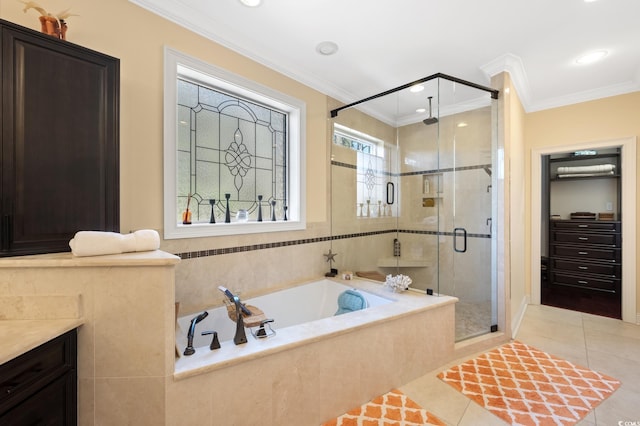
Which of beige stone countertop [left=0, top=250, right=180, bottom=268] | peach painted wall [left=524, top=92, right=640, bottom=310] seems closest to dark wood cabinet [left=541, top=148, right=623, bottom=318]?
peach painted wall [left=524, top=92, right=640, bottom=310]

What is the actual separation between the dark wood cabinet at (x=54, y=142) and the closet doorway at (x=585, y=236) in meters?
4.51

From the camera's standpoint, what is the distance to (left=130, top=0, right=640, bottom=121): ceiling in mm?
1907

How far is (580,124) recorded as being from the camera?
3.33m

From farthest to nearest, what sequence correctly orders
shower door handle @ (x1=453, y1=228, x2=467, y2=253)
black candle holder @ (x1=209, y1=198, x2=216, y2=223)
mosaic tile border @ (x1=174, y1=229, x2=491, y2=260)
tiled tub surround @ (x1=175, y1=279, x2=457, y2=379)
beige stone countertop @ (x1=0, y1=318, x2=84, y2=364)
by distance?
shower door handle @ (x1=453, y1=228, x2=467, y2=253) → black candle holder @ (x1=209, y1=198, x2=216, y2=223) → mosaic tile border @ (x1=174, y1=229, x2=491, y2=260) → tiled tub surround @ (x1=175, y1=279, x2=457, y2=379) → beige stone countertop @ (x1=0, y1=318, x2=84, y2=364)

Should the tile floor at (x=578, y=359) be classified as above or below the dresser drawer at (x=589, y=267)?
below

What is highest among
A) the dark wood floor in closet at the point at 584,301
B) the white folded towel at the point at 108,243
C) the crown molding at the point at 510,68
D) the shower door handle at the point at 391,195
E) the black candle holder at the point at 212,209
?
the crown molding at the point at 510,68

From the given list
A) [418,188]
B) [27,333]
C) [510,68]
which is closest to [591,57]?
[510,68]

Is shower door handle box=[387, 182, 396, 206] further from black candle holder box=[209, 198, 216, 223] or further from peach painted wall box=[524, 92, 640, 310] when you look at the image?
black candle holder box=[209, 198, 216, 223]

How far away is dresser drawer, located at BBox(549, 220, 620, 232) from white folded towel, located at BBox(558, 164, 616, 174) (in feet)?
2.58

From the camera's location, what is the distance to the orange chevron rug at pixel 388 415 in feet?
5.36

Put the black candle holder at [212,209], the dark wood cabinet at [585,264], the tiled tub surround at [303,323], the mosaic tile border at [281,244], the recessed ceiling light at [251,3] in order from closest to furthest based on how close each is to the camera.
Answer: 1. the tiled tub surround at [303,323]
2. the recessed ceiling light at [251,3]
3. the mosaic tile border at [281,244]
4. the black candle holder at [212,209]
5. the dark wood cabinet at [585,264]

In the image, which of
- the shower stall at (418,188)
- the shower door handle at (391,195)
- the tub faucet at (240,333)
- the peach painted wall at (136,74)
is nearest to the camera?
the tub faucet at (240,333)

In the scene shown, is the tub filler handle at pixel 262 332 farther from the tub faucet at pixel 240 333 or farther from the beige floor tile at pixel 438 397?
the beige floor tile at pixel 438 397

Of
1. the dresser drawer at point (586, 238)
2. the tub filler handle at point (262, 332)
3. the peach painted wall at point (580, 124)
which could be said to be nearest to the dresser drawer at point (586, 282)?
the dresser drawer at point (586, 238)
